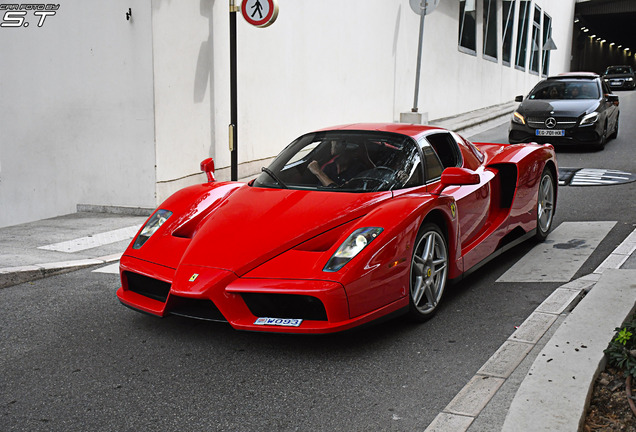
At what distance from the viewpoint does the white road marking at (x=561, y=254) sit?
566cm

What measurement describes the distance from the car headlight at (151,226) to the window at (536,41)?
32012 millimetres

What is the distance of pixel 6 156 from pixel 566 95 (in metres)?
10.3

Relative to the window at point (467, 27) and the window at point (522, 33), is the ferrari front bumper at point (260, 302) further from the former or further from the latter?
the window at point (522, 33)

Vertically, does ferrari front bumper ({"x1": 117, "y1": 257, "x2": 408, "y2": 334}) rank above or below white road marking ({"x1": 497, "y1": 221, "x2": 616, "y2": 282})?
above

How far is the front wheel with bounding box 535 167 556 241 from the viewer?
6664 millimetres

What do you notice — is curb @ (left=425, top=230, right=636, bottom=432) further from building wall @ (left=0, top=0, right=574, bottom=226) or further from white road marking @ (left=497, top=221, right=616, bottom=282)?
building wall @ (left=0, top=0, right=574, bottom=226)

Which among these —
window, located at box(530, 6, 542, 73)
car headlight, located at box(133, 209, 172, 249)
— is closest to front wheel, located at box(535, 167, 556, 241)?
car headlight, located at box(133, 209, 172, 249)

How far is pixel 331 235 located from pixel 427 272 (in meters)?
0.72

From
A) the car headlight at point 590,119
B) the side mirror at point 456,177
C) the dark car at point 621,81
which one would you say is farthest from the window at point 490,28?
the side mirror at point 456,177

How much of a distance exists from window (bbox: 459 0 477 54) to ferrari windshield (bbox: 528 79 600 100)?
7997 mm

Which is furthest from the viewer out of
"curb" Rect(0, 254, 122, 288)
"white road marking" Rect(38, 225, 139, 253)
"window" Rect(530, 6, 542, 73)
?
"window" Rect(530, 6, 542, 73)

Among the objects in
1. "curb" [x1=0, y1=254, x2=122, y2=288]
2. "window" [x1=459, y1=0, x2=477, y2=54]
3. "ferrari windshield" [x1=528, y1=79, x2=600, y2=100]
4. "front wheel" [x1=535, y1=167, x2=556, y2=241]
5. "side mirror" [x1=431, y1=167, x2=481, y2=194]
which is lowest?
"curb" [x1=0, y1=254, x2=122, y2=288]

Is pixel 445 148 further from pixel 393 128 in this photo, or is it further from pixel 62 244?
pixel 62 244

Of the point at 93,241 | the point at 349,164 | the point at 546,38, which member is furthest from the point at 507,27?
the point at 349,164
